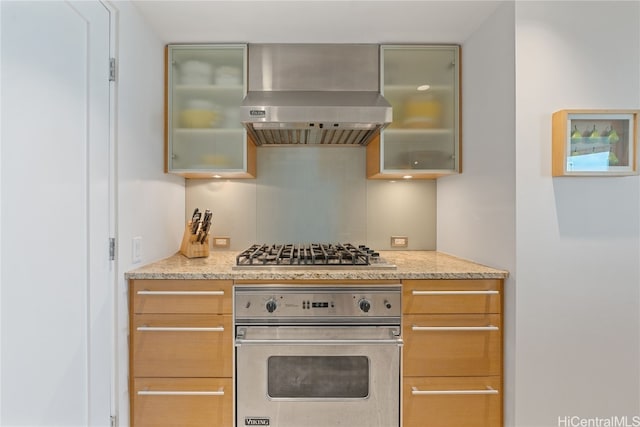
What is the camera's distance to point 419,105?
207 centimetres

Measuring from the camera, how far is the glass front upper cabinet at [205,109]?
2.06 meters

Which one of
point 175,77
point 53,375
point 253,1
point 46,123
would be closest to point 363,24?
point 253,1

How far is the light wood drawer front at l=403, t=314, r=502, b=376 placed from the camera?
5.43ft

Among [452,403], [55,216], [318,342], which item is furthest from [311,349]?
[55,216]

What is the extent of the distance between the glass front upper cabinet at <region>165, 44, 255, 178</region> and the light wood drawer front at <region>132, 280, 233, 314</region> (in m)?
0.73

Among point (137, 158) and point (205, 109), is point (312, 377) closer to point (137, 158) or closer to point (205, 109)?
point (137, 158)

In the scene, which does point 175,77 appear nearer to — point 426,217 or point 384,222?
point 384,222

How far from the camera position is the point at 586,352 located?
1566 mm

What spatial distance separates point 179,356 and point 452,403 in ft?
4.36

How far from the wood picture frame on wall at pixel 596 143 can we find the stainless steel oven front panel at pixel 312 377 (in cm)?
111

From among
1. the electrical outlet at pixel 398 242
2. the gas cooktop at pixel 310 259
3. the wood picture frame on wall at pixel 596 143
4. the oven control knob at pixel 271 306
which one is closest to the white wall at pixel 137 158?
the gas cooktop at pixel 310 259

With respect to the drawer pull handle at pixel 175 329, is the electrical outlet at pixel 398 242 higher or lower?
higher

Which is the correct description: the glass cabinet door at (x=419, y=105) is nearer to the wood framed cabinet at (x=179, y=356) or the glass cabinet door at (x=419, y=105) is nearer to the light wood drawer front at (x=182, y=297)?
the light wood drawer front at (x=182, y=297)

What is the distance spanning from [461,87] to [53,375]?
241cm
